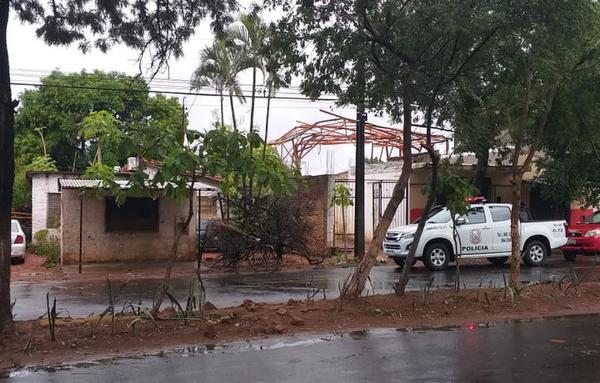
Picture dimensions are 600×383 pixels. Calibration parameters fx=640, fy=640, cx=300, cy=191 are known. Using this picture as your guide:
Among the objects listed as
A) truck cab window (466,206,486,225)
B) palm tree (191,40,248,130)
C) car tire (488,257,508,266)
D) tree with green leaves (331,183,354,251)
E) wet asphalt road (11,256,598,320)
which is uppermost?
palm tree (191,40,248,130)

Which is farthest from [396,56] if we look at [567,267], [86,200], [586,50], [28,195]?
[28,195]

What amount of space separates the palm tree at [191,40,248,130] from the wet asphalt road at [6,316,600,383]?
53.1 feet

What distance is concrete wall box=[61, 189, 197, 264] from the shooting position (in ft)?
64.8

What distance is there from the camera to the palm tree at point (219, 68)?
23.4 m

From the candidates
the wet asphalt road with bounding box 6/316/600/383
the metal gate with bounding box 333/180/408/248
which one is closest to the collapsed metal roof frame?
the metal gate with bounding box 333/180/408/248

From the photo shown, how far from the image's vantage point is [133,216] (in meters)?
20.8

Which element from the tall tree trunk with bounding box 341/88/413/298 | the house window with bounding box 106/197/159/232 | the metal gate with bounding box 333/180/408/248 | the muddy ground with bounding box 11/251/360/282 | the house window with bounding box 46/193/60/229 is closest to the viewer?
the tall tree trunk with bounding box 341/88/413/298

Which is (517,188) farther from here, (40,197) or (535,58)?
(40,197)

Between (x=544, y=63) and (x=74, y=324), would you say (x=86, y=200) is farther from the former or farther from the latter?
(x=544, y=63)

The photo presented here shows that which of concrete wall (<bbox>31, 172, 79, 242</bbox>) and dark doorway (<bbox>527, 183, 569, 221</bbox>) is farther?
dark doorway (<bbox>527, 183, 569, 221</bbox>)

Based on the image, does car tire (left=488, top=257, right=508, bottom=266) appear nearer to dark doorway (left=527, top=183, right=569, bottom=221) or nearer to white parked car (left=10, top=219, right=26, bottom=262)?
dark doorway (left=527, top=183, right=569, bottom=221)

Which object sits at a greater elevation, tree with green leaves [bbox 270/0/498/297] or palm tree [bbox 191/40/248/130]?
palm tree [bbox 191/40/248/130]

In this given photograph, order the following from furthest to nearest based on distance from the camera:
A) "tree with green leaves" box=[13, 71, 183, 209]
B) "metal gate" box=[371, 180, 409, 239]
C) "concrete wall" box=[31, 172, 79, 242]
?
"tree with green leaves" box=[13, 71, 183, 209] → "metal gate" box=[371, 180, 409, 239] → "concrete wall" box=[31, 172, 79, 242]

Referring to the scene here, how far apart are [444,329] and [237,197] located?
36.2ft
